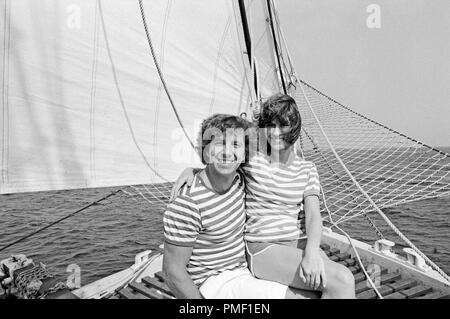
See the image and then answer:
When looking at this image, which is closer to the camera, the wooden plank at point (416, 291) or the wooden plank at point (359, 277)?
the wooden plank at point (416, 291)

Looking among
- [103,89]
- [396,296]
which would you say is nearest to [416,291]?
[396,296]

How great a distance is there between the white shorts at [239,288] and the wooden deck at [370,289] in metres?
1.40

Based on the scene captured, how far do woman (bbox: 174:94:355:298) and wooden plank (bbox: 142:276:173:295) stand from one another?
1505 mm

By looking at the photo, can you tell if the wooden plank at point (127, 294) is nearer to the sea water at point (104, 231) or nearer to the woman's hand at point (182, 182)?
the woman's hand at point (182, 182)

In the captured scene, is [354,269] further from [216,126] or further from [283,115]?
[216,126]

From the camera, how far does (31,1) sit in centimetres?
270

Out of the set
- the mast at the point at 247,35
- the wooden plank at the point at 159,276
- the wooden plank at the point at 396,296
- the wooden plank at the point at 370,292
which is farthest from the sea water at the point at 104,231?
the wooden plank at the point at 396,296

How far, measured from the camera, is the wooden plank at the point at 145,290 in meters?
3.06

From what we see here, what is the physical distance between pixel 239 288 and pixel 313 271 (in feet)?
1.15

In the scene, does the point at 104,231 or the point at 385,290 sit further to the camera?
the point at 104,231

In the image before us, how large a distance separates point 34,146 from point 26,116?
22 cm

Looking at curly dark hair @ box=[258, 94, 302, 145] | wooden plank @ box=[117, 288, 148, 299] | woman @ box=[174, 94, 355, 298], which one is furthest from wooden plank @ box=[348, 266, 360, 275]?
curly dark hair @ box=[258, 94, 302, 145]

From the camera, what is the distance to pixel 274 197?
6.38ft
